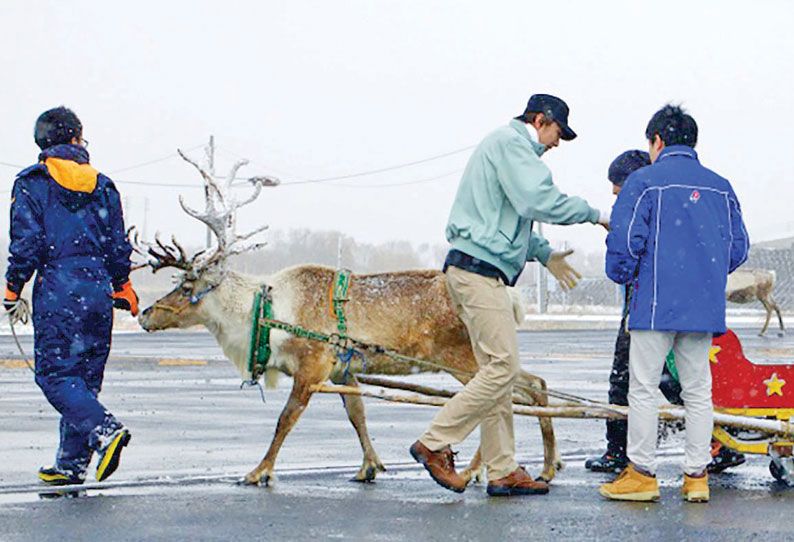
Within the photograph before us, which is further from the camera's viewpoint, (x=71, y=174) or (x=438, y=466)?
(x=71, y=174)

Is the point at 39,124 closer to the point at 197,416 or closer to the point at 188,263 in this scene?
the point at 188,263

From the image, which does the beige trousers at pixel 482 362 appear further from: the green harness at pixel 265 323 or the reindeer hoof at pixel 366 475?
the green harness at pixel 265 323

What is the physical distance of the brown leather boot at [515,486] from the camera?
7.17 meters

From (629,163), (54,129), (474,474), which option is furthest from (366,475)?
(54,129)

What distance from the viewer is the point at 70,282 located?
295 inches

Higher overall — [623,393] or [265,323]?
[265,323]

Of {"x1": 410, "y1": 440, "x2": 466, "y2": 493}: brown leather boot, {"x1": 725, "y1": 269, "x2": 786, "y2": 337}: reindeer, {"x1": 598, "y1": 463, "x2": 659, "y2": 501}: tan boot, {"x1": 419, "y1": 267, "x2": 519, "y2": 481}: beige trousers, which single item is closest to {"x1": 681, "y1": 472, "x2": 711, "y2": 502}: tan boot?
{"x1": 598, "y1": 463, "x2": 659, "y2": 501}: tan boot

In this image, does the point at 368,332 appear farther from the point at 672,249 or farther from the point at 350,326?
the point at 672,249

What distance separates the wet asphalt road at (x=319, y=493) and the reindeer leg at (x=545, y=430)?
0.39ft

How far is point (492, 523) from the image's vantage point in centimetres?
621

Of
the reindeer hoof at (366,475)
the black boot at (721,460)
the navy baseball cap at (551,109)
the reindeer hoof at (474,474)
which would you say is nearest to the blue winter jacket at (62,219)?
the reindeer hoof at (366,475)

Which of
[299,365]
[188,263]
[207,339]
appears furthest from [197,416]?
[207,339]

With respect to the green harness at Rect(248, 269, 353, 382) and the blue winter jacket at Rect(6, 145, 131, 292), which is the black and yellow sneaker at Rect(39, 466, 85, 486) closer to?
the blue winter jacket at Rect(6, 145, 131, 292)

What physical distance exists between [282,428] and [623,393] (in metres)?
2.21
